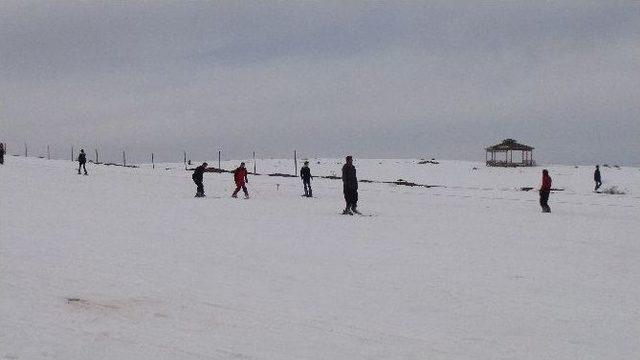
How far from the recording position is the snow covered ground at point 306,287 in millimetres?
5305

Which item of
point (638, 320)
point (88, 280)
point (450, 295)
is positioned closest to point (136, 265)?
point (88, 280)

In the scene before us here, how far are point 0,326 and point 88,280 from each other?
80.9 inches

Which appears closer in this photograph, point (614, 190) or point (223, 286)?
point (223, 286)

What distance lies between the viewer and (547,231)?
1495cm

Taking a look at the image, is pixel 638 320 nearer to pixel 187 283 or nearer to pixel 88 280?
pixel 187 283

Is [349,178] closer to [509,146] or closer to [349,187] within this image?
[349,187]

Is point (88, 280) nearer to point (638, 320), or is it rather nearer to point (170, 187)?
point (638, 320)

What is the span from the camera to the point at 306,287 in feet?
24.8

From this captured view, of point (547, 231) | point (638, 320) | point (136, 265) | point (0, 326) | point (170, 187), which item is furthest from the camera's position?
point (170, 187)

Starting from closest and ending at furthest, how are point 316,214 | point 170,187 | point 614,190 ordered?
point 316,214 < point 170,187 < point 614,190

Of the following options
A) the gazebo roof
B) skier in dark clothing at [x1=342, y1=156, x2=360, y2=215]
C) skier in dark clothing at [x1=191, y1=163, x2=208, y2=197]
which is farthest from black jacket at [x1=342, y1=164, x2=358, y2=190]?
the gazebo roof

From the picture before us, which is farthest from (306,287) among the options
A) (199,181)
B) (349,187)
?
(199,181)

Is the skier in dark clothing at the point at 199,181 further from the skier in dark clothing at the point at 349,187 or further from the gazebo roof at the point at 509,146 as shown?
the gazebo roof at the point at 509,146

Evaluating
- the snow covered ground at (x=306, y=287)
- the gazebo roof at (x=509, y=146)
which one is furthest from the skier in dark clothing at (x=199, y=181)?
the gazebo roof at (x=509, y=146)
